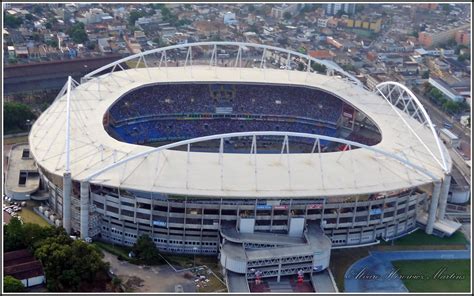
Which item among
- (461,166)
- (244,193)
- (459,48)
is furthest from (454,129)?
(244,193)

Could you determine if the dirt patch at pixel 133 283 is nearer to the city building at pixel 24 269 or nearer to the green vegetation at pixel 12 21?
the city building at pixel 24 269

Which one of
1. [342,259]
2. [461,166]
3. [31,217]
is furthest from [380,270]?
[31,217]

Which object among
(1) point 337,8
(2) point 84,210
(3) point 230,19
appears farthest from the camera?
(1) point 337,8

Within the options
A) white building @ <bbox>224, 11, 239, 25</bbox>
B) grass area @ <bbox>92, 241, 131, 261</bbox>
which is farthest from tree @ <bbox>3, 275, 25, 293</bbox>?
white building @ <bbox>224, 11, 239, 25</bbox>

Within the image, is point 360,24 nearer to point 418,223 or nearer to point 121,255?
point 418,223

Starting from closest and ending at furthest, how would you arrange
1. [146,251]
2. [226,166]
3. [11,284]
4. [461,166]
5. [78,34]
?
[11,284]
[146,251]
[226,166]
[461,166]
[78,34]

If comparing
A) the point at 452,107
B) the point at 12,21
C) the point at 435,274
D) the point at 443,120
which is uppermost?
the point at 12,21

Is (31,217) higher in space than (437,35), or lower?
lower

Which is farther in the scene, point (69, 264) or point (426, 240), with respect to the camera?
point (426, 240)

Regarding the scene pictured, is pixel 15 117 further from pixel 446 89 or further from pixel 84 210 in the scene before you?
pixel 446 89
